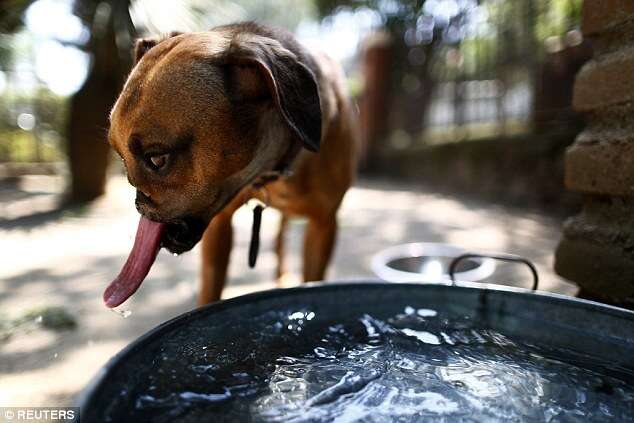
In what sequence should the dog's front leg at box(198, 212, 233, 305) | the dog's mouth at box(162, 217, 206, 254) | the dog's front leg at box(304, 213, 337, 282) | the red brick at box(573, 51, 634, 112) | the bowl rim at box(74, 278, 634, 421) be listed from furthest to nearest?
the dog's front leg at box(304, 213, 337, 282) < the dog's front leg at box(198, 212, 233, 305) < the red brick at box(573, 51, 634, 112) < the dog's mouth at box(162, 217, 206, 254) < the bowl rim at box(74, 278, 634, 421)

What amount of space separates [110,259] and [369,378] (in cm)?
295

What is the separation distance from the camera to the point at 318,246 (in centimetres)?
245

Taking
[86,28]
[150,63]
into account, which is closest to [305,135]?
[150,63]

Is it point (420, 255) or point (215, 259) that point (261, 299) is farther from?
point (420, 255)

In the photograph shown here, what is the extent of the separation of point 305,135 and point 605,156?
3.80 feet

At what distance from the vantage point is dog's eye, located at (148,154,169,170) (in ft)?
4.53

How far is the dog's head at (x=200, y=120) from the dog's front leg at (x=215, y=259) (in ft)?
1.94

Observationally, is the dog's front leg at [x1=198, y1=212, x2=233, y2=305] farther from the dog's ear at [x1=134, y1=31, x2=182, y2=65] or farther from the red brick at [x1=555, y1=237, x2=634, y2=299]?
the red brick at [x1=555, y1=237, x2=634, y2=299]

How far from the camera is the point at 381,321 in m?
1.49

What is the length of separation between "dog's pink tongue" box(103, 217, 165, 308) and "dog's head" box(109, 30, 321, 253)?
3 cm

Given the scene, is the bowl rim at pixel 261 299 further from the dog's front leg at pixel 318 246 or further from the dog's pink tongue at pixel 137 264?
the dog's front leg at pixel 318 246

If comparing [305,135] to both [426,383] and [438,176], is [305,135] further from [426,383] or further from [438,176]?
[438,176]

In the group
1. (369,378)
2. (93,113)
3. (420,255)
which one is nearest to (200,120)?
(369,378)

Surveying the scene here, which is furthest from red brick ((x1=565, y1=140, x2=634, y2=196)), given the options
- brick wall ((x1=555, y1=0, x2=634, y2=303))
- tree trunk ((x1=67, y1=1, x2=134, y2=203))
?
tree trunk ((x1=67, y1=1, x2=134, y2=203))
